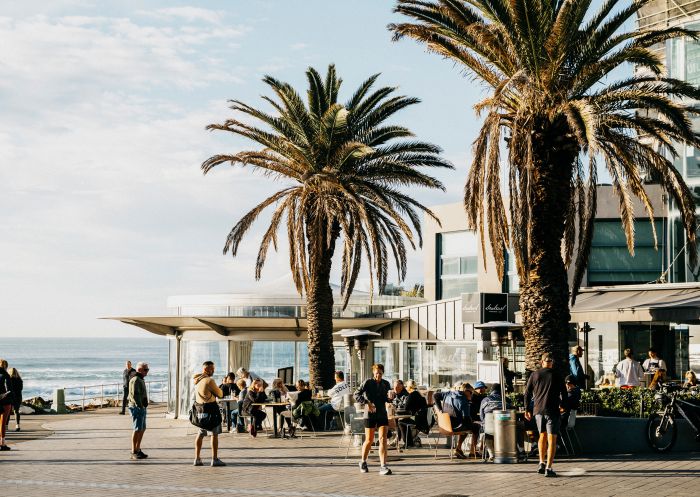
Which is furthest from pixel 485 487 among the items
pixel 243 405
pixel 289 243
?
pixel 289 243

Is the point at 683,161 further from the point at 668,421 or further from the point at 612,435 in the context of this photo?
the point at 612,435

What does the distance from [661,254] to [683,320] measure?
531 inches

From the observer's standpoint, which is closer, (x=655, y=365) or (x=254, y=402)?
(x=254, y=402)

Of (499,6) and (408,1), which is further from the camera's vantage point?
(408,1)

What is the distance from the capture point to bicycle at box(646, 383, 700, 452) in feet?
54.4

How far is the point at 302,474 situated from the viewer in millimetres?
14609

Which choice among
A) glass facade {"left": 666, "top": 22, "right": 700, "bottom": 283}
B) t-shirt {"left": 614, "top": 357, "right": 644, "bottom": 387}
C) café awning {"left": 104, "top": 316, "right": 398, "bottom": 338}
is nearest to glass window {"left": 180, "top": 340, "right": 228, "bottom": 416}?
café awning {"left": 104, "top": 316, "right": 398, "bottom": 338}

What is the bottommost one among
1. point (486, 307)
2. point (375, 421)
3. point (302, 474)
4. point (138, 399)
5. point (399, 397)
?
point (302, 474)

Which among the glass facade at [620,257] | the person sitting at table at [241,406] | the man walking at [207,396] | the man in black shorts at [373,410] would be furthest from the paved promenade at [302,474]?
the glass facade at [620,257]

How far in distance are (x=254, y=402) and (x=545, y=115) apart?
926 cm

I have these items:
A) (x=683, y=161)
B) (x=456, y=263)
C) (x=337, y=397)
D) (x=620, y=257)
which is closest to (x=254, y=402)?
(x=337, y=397)

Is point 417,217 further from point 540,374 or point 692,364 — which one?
point 540,374

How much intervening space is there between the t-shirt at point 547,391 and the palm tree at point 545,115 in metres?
3.01

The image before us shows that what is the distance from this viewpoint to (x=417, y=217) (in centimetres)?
2794
